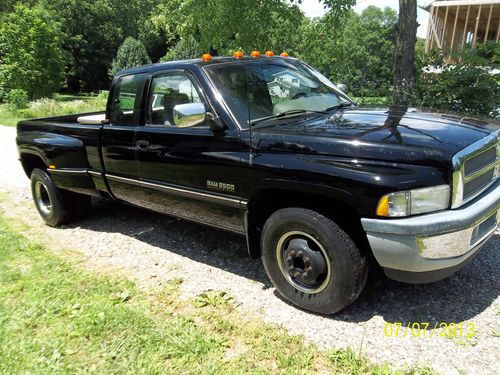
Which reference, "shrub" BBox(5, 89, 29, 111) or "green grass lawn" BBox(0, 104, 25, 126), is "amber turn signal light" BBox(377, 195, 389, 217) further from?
"shrub" BBox(5, 89, 29, 111)

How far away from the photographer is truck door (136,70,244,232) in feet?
11.2

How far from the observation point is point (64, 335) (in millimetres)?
3105

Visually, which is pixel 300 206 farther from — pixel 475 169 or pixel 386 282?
pixel 475 169

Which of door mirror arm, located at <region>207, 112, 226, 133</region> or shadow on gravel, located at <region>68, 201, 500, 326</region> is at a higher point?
door mirror arm, located at <region>207, 112, 226, 133</region>

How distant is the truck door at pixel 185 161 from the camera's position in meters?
3.42

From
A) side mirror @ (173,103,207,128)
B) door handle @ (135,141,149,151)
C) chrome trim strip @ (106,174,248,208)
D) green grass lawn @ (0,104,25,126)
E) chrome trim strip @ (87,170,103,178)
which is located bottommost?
green grass lawn @ (0,104,25,126)

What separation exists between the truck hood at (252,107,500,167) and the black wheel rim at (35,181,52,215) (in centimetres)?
369

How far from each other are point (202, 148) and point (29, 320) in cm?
192

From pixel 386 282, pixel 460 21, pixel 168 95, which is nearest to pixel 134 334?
pixel 386 282

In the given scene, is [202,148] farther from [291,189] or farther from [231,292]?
[231,292]

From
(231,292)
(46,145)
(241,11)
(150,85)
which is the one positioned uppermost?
(241,11)

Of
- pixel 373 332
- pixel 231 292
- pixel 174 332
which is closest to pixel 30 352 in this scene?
pixel 174 332

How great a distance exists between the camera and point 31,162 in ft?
18.8

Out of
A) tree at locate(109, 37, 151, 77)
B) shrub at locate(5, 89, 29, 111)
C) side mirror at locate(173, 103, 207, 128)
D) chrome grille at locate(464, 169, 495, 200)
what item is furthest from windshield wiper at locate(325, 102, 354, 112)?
tree at locate(109, 37, 151, 77)
